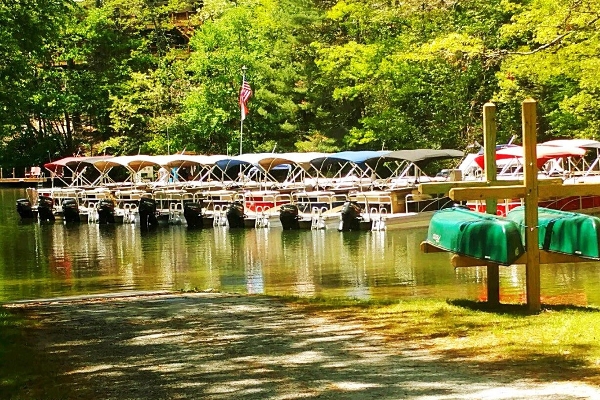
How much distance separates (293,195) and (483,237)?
28156mm

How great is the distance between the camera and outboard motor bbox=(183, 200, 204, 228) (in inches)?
1505

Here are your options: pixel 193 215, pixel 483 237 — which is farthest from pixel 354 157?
pixel 483 237

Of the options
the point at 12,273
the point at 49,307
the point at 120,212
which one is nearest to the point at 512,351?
the point at 49,307

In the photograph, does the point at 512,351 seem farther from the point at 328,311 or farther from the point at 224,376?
the point at 328,311

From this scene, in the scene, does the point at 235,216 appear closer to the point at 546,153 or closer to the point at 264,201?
the point at 264,201

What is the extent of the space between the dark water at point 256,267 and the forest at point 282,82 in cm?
607

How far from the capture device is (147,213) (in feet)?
130

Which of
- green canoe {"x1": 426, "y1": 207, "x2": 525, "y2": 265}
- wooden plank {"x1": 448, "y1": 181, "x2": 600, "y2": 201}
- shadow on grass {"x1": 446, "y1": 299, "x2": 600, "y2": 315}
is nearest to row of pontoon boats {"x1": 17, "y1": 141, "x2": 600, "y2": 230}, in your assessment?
green canoe {"x1": 426, "y1": 207, "x2": 525, "y2": 265}

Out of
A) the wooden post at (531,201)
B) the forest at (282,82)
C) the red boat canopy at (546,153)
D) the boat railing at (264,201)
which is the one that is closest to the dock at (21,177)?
the forest at (282,82)

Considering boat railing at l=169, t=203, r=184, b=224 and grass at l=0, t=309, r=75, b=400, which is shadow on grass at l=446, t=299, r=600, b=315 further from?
boat railing at l=169, t=203, r=184, b=224

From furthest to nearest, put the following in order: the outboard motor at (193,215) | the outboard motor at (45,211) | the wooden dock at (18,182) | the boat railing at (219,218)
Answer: the wooden dock at (18,182), the outboard motor at (45,211), the boat railing at (219,218), the outboard motor at (193,215)

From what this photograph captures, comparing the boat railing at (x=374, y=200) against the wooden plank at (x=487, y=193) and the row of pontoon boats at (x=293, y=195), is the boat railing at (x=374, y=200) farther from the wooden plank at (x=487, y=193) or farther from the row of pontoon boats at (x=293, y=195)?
the wooden plank at (x=487, y=193)

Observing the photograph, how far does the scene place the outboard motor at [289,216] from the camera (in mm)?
35469

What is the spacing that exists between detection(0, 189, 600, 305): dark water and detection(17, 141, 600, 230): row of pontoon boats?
125cm
